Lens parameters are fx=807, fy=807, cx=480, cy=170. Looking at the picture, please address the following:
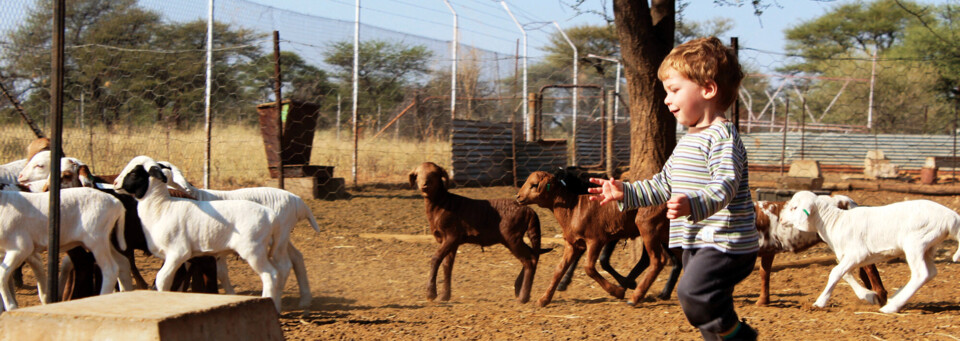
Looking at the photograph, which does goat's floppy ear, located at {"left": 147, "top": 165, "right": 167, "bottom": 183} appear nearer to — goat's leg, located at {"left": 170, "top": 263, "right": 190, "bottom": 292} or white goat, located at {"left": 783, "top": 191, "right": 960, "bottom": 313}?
goat's leg, located at {"left": 170, "top": 263, "right": 190, "bottom": 292}

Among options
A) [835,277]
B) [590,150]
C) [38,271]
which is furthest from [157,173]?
[590,150]

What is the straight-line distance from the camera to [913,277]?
5203 millimetres

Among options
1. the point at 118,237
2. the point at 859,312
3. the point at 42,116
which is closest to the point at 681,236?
the point at 859,312

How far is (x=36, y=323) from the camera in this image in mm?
3180

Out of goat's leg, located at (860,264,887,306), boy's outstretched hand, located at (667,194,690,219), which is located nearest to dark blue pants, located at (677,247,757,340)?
boy's outstretched hand, located at (667,194,690,219)

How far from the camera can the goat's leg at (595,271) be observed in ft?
19.2

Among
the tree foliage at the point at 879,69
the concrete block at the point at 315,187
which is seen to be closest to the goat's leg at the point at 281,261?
the concrete block at the point at 315,187

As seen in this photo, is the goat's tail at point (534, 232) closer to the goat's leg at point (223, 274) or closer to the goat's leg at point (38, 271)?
the goat's leg at point (223, 274)

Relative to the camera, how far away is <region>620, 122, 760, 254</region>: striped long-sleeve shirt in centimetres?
309

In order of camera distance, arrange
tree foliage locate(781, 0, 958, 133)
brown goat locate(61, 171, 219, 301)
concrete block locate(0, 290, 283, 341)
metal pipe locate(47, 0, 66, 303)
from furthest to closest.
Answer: tree foliage locate(781, 0, 958, 133), brown goat locate(61, 171, 219, 301), metal pipe locate(47, 0, 66, 303), concrete block locate(0, 290, 283, 341)

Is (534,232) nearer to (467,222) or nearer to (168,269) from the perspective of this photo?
(467,222)

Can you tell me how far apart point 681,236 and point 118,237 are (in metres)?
3.73

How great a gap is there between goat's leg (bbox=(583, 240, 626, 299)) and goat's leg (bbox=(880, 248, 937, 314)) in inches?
68.9

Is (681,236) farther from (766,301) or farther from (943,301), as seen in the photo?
(943,301)
